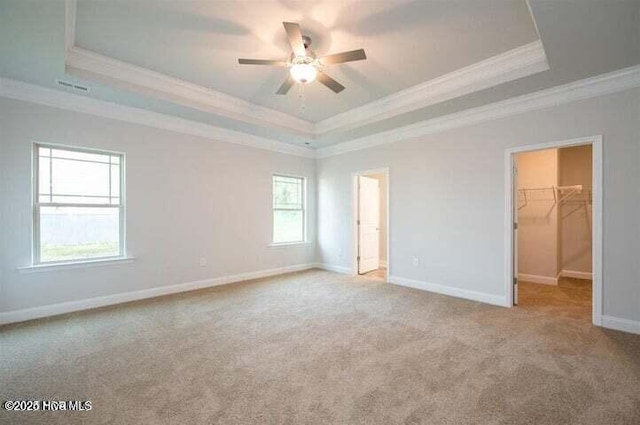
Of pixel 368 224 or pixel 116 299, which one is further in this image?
pixel 368 224

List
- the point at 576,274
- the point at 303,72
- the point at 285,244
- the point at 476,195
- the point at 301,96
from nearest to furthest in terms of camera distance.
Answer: the point at 303,72
the point at 476,195
the point at 301,96
the point at 576,274
the point at 285,244

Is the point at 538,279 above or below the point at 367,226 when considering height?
below

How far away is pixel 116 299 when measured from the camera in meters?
3.89

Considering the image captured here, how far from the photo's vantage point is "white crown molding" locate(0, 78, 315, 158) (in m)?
3.26

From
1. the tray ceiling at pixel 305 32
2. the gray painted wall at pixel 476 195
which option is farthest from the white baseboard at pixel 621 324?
the tray ceiling at pixel 305 32

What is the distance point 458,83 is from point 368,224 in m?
3.21

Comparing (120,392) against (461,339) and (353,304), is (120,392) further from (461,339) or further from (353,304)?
(461,339)

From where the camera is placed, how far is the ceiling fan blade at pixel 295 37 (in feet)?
7.31

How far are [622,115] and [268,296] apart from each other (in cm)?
474

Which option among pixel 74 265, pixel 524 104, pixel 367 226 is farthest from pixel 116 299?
pixel 524 104

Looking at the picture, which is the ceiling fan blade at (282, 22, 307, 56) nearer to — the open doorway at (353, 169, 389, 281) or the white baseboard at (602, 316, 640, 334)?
the open doorway at (353, 169, 389, 281)

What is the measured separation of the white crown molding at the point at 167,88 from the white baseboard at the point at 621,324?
4.99 meters

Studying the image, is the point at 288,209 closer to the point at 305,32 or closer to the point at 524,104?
the point at 305,32

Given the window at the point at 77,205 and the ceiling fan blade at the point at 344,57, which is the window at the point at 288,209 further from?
the ceiling fan blade at the point at 344,57
